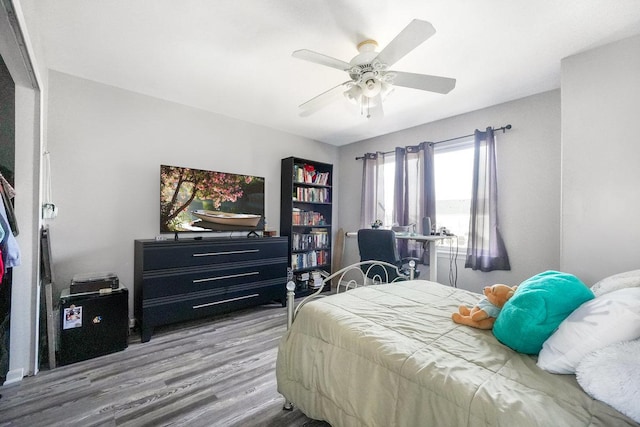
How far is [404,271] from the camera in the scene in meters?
3.05

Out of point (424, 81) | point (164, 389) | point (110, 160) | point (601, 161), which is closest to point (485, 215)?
point (601, 161)

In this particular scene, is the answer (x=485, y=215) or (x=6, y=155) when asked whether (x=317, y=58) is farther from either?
(x=485, y=215)

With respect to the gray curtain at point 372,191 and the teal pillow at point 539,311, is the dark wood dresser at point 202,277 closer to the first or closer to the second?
the gray curtain at point 372,191

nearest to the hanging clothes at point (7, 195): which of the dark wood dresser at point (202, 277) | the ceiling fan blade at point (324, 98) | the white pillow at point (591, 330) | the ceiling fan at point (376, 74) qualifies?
the dark wood dresser at point (202, 277)

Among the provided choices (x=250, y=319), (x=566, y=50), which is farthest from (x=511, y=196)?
(x=250, y=319)

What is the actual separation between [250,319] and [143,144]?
7.13 ft

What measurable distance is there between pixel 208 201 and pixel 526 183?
3461 millimetres

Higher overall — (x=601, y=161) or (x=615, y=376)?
(x=601, y=161)

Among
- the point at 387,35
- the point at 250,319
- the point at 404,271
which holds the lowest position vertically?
the point at 250,319

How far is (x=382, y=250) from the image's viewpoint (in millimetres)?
2979

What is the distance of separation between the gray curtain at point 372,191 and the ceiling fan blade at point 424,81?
2256mm

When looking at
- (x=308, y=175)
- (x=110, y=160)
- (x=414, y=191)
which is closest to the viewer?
(x=110, y=160)

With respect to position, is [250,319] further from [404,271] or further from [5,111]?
[5,111]

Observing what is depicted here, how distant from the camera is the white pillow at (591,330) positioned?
0.84 meters
